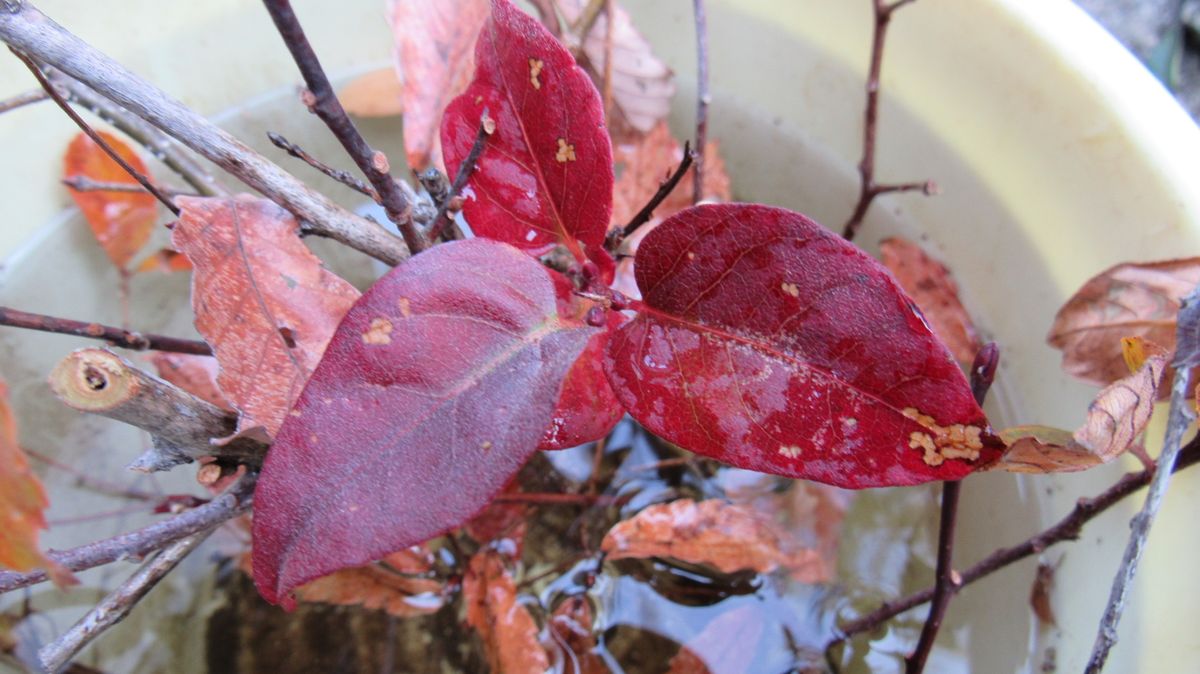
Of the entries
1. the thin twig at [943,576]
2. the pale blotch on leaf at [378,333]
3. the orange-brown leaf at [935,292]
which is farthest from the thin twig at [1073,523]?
the pale blotch on leaf at [378,333]

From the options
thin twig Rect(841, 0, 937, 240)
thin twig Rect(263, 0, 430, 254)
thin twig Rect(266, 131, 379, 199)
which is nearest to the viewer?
thin twig Rect(263, 0, 430, 254)

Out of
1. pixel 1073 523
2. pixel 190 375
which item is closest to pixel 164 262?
pixel 190 375

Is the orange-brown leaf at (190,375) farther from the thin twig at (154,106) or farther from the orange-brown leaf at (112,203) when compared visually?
the thin twig at (154,106)

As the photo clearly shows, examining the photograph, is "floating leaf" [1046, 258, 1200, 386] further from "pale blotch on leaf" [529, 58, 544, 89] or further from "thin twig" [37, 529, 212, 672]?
"thin twig" [37, 529, 212, 672]

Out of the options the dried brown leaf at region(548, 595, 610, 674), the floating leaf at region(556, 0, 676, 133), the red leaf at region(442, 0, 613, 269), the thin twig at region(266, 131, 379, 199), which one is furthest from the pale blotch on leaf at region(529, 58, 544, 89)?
the dried brown leaf at region(548, 595, 610, 674)

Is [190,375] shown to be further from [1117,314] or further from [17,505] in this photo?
[1117,314]

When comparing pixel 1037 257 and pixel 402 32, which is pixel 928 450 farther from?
pixel 402 32
